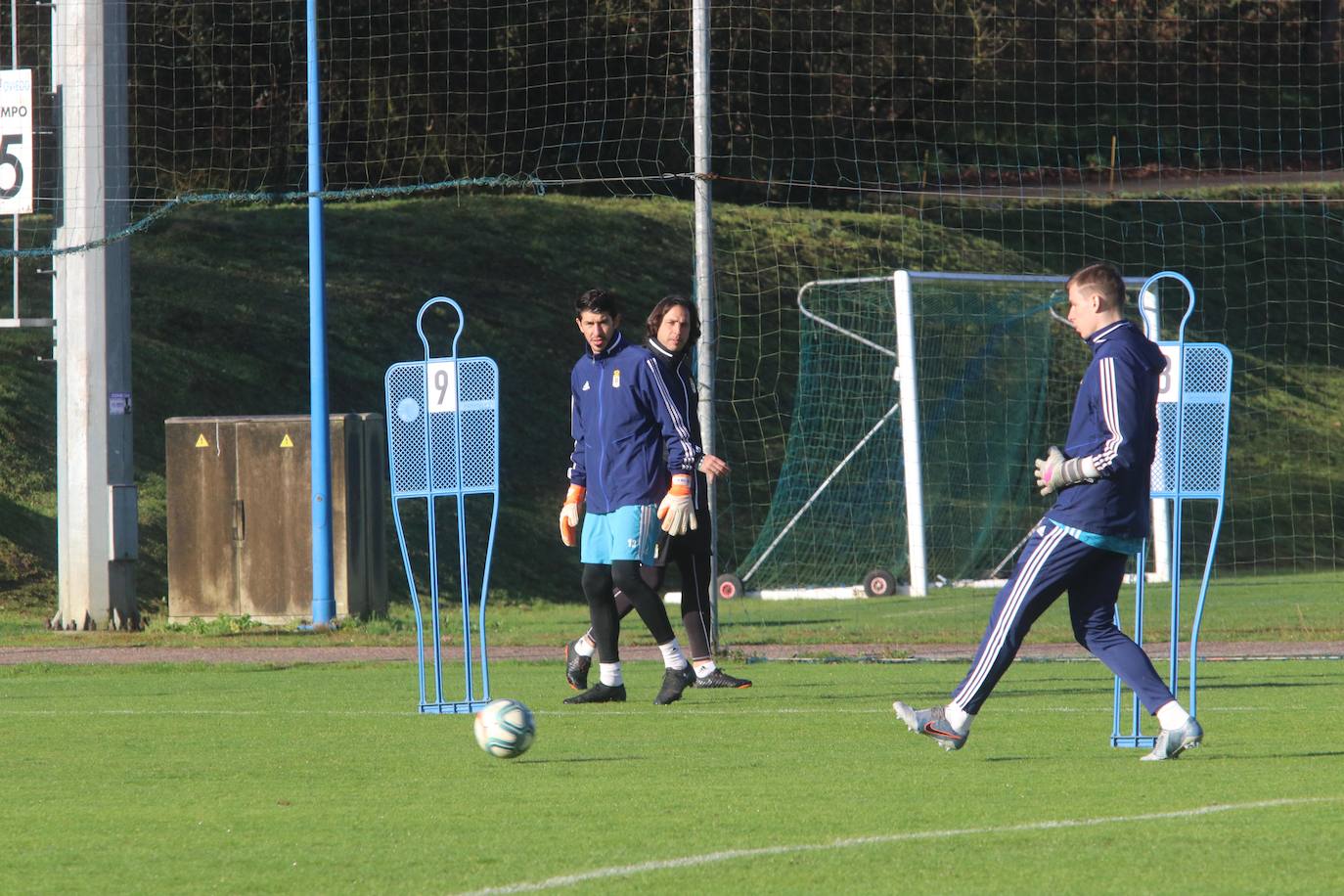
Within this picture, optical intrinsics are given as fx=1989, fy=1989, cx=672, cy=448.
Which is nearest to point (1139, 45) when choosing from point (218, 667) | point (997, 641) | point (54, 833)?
point (218, 667)

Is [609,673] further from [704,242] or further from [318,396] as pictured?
[318,396]

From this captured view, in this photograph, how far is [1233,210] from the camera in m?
43.2

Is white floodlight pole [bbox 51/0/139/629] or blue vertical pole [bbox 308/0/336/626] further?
blue vertical pole [bbox 308/0/336/626]

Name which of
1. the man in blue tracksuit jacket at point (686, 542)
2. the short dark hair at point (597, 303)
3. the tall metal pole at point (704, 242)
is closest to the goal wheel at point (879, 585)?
the tall metal pole at point (704, 242)

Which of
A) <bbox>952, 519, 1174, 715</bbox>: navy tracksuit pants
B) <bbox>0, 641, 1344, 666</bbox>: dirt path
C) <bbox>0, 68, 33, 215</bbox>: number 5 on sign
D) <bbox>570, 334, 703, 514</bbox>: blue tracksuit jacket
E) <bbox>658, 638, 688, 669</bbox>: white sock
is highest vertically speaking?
<bbox>0, 68, 33, 215</bbox>: number 5 on sign

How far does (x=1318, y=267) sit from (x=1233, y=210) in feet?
9.28

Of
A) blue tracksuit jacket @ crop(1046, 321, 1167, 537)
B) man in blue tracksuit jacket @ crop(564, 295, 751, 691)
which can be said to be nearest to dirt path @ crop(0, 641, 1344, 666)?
man in blue tracksuit jacket @ crop(564, 295, 751, 691)

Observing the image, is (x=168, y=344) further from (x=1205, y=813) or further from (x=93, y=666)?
(x=1205, y=813)

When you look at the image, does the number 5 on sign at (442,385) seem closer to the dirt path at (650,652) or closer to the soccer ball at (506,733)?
the soccer ball at (506,733)

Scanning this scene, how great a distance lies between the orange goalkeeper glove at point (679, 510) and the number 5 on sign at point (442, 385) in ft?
4.05

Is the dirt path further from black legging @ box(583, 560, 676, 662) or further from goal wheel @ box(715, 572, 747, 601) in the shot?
goal wheel @ box(715, 572, 747, 601)

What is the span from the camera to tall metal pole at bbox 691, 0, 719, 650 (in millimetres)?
14344

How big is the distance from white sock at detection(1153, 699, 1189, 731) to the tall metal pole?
21.2 feet

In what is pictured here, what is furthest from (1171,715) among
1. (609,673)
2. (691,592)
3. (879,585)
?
(879,585)
